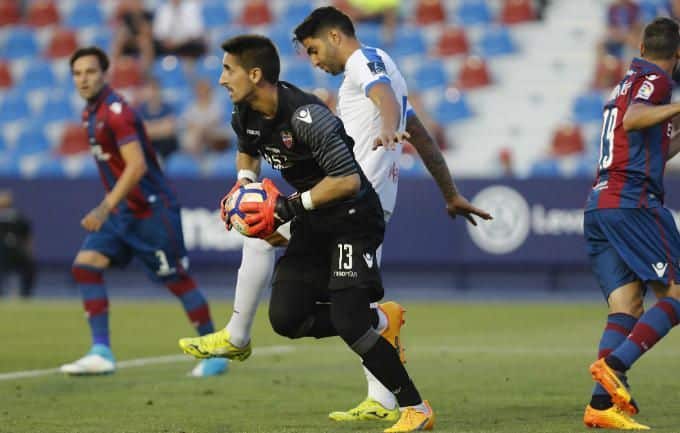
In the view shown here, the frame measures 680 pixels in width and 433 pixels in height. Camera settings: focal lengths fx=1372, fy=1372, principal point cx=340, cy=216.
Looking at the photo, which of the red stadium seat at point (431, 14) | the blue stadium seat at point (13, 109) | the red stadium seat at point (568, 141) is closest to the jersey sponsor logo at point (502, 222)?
the red stadium seat at point (568, 141)

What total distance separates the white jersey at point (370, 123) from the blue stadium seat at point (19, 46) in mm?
17203

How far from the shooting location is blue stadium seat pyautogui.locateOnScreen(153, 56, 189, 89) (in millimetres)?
22094

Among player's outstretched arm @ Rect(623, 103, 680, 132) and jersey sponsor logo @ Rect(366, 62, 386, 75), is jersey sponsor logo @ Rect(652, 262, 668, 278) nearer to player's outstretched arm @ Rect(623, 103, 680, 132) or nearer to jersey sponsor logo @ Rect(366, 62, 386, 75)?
player's outstretched arm @ Rect(623, 103, 680, 132)

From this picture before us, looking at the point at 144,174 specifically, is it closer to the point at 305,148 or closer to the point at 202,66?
the point at 305,148

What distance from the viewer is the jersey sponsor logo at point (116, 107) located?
1012 cm

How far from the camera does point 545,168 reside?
62.1 feet

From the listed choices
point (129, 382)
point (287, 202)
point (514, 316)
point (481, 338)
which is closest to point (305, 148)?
point (287, 202)

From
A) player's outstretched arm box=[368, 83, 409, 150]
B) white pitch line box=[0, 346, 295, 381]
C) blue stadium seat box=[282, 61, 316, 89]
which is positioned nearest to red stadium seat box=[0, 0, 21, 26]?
blue stadium seat box=[282, 61, 316, 89]

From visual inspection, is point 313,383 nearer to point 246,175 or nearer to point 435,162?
point 435,162

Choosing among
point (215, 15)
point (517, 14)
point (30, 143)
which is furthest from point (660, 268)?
point (215, 15)

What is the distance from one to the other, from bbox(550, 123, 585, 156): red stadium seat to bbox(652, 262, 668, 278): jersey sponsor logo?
40.3 ft

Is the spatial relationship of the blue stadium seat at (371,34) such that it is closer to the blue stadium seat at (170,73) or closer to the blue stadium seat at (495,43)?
the blue stadium seat at (495,43)

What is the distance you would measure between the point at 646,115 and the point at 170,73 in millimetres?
15817

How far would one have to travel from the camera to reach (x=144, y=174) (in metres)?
10.2
